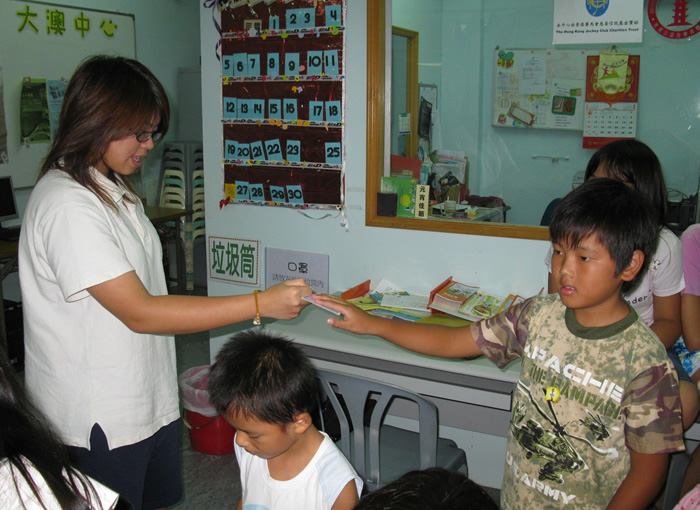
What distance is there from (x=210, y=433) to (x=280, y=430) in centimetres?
169

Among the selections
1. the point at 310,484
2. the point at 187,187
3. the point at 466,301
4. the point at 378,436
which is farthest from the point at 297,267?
the point at 187,187

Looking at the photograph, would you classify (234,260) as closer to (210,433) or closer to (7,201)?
(210,433)

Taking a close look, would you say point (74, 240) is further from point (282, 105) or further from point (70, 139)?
point (282, 105)

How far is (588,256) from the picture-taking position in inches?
47.2

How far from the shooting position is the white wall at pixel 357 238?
2570 mm

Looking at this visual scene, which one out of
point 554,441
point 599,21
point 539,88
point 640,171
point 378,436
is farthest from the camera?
point 539,88

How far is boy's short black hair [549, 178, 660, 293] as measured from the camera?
1187mm

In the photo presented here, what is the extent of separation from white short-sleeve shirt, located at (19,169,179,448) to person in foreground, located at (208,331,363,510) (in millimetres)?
234

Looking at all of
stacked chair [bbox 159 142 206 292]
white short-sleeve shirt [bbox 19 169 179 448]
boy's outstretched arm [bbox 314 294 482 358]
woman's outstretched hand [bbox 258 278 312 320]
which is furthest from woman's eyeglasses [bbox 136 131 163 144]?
stacked chair [bbox 159 142 206 292]

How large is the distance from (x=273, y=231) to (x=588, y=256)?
2.02 metres

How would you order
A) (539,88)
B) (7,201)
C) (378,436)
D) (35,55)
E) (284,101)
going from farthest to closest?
(35,55) → (539,88) → (7,201) → (284,101) → (378,436)

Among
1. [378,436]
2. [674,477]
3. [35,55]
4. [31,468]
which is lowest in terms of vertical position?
[674,477]

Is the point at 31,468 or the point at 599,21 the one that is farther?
the point at 599,21

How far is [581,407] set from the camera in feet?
4.02
